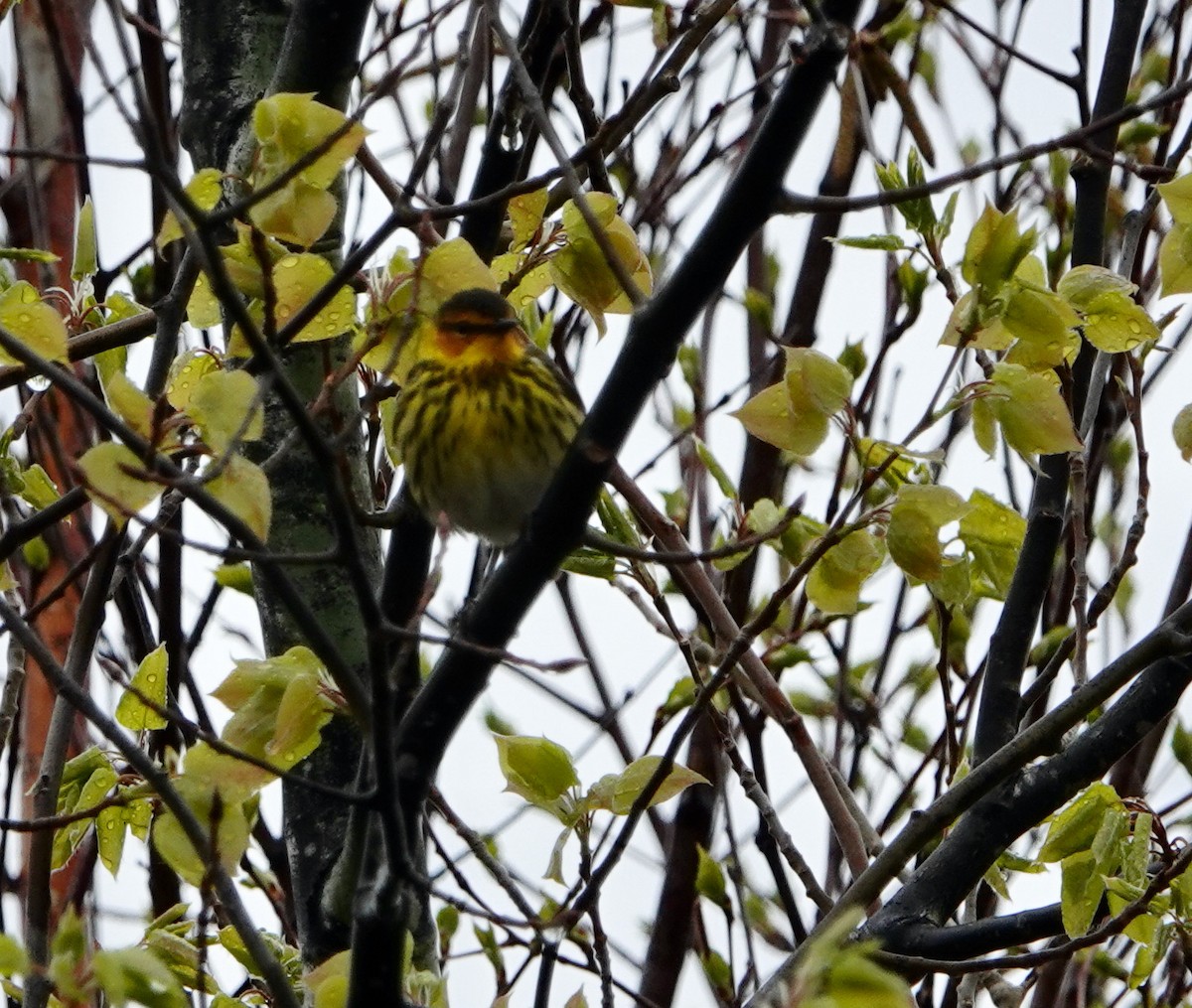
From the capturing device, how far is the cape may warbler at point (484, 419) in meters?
3.77

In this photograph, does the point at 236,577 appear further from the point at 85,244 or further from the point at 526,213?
the point at 526,213

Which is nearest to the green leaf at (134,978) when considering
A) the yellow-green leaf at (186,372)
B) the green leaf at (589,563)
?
the yellow-green leaf at (186,372)

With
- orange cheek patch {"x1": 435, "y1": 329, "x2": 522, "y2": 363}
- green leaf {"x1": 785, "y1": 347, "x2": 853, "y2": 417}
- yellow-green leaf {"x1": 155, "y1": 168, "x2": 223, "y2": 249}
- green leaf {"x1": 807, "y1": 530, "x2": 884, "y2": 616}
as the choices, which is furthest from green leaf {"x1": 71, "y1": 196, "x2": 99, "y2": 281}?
green leaf {"x1": 807, "y1": 530, "x2": 884, "y2": 616}

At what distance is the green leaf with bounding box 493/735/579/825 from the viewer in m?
2.69

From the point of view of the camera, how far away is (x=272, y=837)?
4258 mm

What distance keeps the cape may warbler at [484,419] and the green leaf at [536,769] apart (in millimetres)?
1046

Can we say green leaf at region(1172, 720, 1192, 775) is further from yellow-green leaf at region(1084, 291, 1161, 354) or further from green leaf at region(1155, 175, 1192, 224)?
green leaf at region(1155, 175, 1192, 224)

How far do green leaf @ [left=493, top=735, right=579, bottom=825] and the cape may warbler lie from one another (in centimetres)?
105

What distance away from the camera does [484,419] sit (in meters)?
3.88

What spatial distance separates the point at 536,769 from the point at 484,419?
1348 millimetres

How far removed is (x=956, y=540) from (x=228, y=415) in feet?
4.97

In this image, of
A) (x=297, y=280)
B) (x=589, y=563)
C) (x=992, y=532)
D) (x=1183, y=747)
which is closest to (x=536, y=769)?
(x=589, y=563)

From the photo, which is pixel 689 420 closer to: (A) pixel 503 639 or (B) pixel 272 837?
(B) pixel 272 837

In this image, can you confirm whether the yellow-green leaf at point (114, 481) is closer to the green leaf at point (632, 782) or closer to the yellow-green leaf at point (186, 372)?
the yellow-green leaf at point (186, 372)
